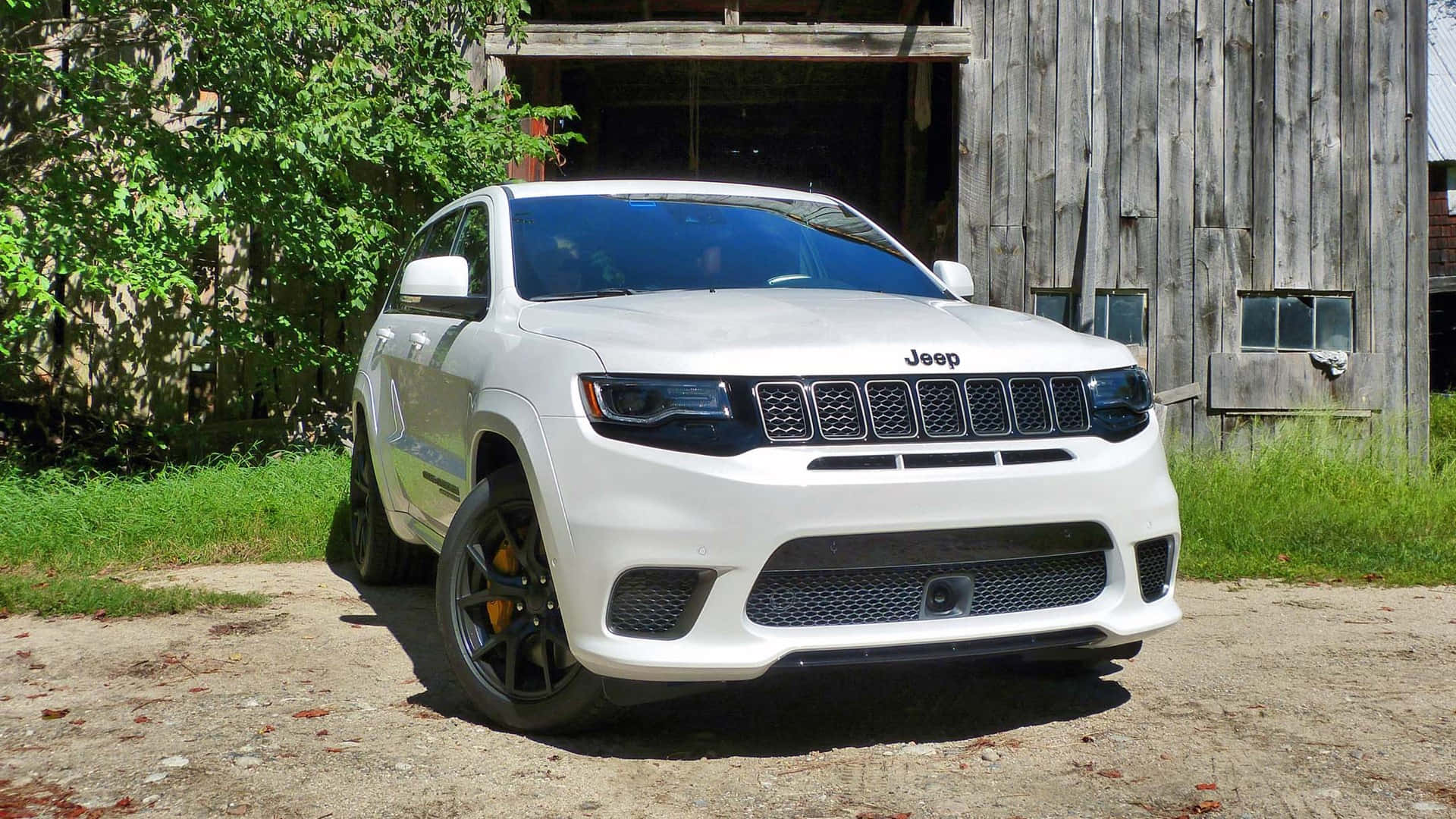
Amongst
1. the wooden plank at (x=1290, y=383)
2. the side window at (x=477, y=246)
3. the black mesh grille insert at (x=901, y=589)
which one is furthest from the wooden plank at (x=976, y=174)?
the black mesh grille insert at (x=901, y=589)

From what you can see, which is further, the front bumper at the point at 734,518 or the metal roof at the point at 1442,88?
the metal roof at the point at 1442,88

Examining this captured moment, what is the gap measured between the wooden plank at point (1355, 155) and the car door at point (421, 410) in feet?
24.6

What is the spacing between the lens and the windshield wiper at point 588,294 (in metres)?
4.16

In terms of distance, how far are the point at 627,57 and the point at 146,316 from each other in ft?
12.8

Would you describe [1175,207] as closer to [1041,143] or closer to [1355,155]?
[1041,143]

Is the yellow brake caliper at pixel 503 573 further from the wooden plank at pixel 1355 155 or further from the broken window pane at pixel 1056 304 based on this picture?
the wooden plank at pixel 1355 155

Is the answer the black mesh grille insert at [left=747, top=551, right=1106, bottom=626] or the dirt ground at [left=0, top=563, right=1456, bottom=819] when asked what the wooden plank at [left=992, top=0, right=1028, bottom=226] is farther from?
the black mesh grille insert at [left=747, top=551, right=1106, bottom=626]

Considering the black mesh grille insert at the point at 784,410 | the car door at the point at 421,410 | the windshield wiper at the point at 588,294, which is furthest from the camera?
the car door at the point at 421,410

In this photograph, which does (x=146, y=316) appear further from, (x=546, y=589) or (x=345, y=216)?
(x=546, y=589)

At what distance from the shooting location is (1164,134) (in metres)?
9.94

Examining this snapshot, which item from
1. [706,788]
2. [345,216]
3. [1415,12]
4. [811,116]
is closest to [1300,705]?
[706,788]

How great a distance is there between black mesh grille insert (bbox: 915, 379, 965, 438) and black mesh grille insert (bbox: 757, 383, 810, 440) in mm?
316

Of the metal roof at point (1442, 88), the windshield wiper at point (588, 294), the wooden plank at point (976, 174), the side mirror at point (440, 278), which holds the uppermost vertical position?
the metal roof at point (1442, 88)

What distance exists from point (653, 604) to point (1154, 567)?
1466 mm
